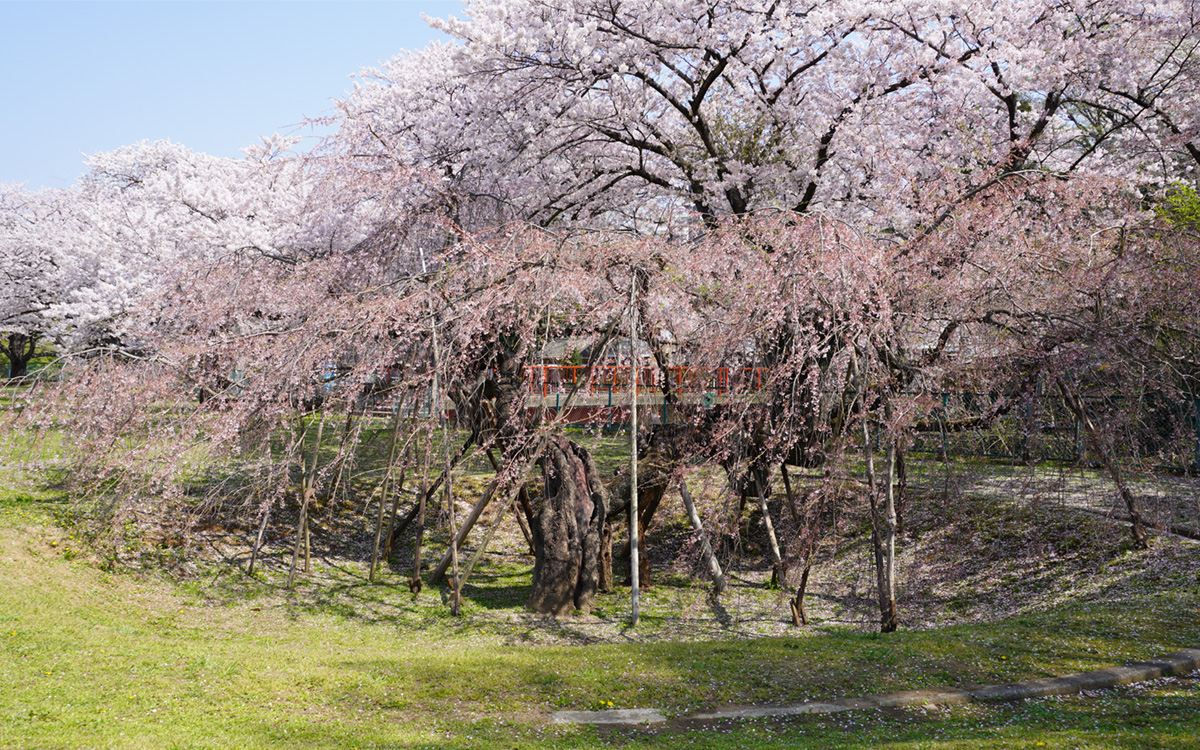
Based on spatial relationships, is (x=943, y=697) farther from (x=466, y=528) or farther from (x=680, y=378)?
(x=466, y=528)

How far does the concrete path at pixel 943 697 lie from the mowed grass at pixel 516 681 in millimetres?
125

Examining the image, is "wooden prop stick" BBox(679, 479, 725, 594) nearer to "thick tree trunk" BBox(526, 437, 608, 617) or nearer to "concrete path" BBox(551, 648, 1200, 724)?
"thick tree trunk" BBox(526, 437, 608, 617)

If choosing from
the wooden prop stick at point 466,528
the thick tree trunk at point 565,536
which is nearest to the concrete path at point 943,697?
the wooden prop stick at point 466,528

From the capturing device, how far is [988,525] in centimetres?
1314

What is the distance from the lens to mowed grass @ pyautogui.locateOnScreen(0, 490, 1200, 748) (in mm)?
5602

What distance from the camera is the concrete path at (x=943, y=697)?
20.4ft

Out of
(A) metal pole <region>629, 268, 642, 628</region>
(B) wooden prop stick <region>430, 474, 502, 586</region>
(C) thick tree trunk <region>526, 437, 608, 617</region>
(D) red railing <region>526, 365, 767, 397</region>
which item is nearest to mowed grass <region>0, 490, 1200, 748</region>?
(A) metal pole <region>629, 268, 642, 628</region>

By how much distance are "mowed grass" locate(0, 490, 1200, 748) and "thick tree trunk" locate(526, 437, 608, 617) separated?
1.28 metres

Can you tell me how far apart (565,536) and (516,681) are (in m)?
4.33

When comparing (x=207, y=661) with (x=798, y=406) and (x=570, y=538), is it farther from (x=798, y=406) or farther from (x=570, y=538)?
(x=798, y=406)

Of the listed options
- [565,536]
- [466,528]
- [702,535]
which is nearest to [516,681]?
[702,535]

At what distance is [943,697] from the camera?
6430mm

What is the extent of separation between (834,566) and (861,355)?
525 centimetres

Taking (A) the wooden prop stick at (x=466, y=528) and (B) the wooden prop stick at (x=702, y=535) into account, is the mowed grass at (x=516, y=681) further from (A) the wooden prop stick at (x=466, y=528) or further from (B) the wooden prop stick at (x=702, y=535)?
(A) the wooden prop stick at (x=466, y=528)
